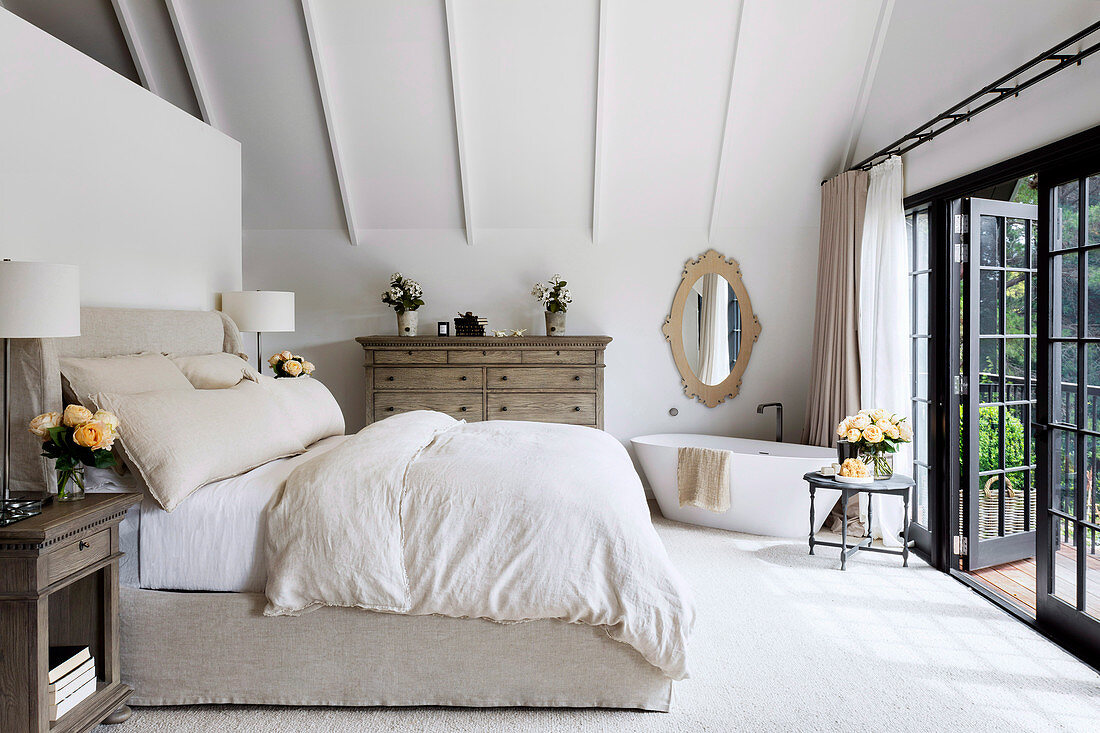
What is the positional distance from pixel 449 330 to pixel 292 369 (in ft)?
5.49

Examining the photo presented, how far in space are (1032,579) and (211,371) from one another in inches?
158

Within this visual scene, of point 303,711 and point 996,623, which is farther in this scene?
point 996,623

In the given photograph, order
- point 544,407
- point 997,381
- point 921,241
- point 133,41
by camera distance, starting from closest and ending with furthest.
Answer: point 997,381 < point 921,241 < point 133,41 < point 544,407

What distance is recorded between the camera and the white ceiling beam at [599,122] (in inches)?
167

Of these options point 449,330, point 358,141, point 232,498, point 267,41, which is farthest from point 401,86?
point 232,498

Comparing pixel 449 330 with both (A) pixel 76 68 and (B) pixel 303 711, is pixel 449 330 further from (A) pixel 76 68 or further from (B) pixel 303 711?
(B) pixel 303 711

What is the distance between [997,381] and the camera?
3.63 m

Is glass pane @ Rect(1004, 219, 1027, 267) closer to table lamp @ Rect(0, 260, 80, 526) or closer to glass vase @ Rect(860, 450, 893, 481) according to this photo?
glass vase @ Rect(860, 450, 893, 481)

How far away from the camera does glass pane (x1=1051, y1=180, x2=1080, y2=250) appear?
9.21 feet

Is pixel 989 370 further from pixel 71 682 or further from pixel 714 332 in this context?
pixel 71 682

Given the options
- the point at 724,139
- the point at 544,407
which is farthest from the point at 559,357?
the point at 724,139

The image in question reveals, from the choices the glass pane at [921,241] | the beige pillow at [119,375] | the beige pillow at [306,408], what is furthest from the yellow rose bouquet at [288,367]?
the glass pane at [921,241]

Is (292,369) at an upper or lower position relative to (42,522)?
upper

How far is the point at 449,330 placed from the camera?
5414 millimetres
